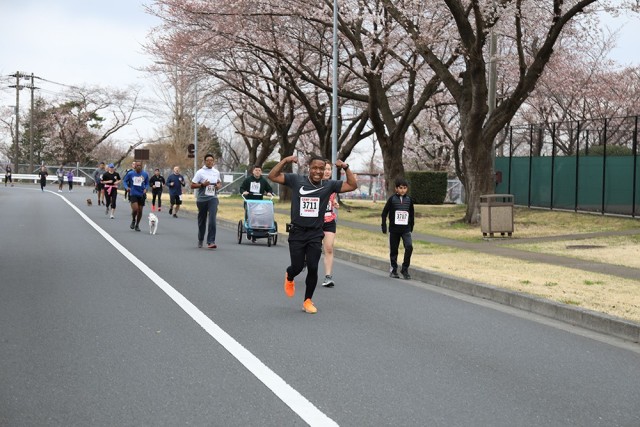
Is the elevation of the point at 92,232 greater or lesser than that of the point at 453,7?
lesser

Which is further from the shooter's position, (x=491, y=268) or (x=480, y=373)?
(x=491, y=268)

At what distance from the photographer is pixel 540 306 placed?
11055 mm

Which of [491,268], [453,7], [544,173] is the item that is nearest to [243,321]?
[491,268]

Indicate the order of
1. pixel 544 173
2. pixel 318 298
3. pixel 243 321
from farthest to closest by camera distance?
pixel 544 173
pixel 318 298
pixel 243 321

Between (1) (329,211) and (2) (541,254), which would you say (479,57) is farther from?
(1) (329,211)

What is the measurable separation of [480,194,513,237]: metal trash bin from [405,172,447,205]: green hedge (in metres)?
24.2

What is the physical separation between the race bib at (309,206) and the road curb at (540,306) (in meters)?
3.08

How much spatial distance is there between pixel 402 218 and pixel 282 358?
708 centimetres

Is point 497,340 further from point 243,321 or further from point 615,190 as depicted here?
point 615,190

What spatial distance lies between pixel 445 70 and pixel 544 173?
7.60m

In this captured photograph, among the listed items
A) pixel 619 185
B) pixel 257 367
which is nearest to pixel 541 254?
pixel 619 185

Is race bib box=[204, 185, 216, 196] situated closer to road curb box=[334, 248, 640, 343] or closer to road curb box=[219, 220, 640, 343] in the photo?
road curb box=[219, 220, 640, 343]

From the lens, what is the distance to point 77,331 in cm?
869

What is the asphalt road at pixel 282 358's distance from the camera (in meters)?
5.86
